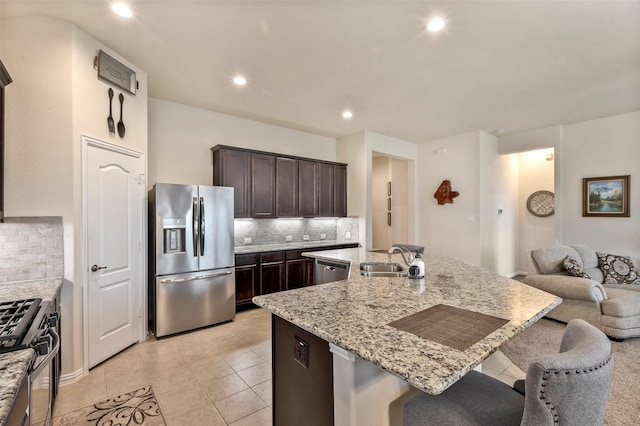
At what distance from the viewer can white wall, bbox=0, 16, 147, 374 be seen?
2.38 m

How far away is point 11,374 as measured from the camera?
104 centimetres

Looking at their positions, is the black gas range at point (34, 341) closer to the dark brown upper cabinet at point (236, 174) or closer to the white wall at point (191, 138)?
the white wall at point (191, 138)

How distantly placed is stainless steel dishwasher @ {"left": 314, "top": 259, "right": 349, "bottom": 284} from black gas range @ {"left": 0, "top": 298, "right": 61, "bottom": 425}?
7.74ft

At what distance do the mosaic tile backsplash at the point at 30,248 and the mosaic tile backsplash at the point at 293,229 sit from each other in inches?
95.4

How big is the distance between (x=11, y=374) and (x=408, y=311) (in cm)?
159

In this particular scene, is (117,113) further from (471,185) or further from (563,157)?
(563,157)

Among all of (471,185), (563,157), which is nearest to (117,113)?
(471,185)

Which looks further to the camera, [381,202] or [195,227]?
[381,202]

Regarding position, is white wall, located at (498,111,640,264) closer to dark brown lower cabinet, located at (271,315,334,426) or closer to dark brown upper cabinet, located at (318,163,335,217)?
dark brown upper cabinet, located at (318,163,335,217)

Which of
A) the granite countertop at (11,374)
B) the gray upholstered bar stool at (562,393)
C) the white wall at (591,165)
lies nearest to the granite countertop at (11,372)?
the granite countertop at (11,374)

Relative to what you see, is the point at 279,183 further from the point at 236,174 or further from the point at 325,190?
the point at 325,190

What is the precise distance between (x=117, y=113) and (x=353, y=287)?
288 cm

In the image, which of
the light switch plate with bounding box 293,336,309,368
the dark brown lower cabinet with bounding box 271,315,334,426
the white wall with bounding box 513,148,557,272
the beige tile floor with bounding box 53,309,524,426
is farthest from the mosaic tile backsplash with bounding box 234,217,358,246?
the white wall with bounding box 513,148,557,272

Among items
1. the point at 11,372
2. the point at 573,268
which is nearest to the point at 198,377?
the point at 11,372
